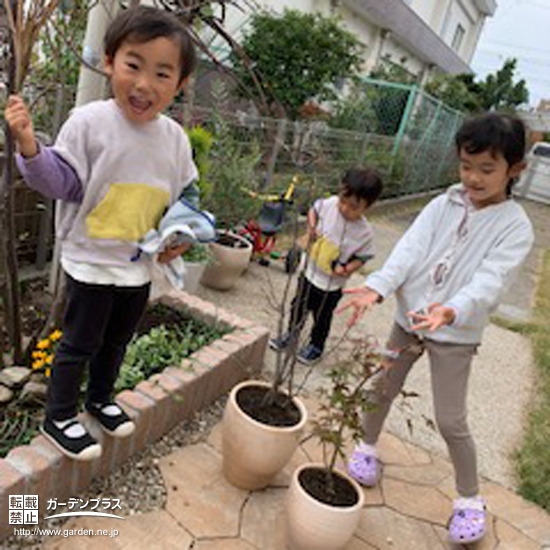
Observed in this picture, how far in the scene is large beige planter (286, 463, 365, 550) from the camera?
1.82m

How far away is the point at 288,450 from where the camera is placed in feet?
6.86

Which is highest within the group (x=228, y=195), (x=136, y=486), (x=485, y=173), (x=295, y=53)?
(x=295, y=53)

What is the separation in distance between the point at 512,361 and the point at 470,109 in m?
15.1

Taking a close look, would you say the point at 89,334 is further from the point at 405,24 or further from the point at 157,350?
the point at 405,24

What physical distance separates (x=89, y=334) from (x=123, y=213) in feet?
1.34

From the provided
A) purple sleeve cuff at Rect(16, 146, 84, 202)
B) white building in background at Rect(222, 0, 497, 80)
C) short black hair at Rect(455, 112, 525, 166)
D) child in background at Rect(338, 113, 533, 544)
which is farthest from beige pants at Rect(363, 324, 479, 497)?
white building in background at Rect(222, 0, 497, 80)

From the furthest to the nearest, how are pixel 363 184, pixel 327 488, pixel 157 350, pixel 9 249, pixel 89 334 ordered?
pixel 363 184
pixel 157 350
pixel 9 249
pixel 327 488
pixel 89 334

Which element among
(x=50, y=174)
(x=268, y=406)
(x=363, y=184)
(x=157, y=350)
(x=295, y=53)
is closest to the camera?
(x=50, y=174)

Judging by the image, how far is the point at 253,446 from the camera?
2047mm

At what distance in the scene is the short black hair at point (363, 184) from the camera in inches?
118

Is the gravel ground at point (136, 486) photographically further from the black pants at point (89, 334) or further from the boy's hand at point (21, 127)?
the boy's hand at point (21, 127)

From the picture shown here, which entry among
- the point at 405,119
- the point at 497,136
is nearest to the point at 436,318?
the point at 497,136

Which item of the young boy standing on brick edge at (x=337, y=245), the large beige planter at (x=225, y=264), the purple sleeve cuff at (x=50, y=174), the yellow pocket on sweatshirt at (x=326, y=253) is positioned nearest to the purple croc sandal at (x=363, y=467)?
the young boy standing on brick edge at (x=337, y=245)

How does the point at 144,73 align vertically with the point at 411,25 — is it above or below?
Answer: below
